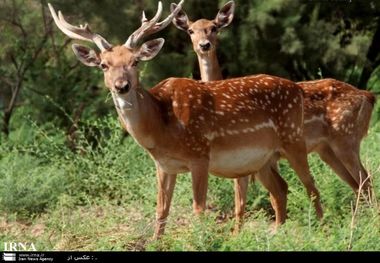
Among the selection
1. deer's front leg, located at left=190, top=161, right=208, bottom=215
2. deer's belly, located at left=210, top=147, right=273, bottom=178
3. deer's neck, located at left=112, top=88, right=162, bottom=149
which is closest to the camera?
deer's neck, located at left=112, top=88, right=162, bottom=149

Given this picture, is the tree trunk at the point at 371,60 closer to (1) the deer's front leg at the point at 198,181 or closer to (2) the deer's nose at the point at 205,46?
(2) the deer's nose at the point at 205,46

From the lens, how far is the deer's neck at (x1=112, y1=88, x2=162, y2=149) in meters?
7.03

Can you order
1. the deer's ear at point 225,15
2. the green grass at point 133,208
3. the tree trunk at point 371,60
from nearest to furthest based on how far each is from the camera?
the green grass at point 133,208
the deer's ear at point 225,15
the tree trunk at point 371,60

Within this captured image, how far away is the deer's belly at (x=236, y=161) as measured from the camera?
7.48 metres

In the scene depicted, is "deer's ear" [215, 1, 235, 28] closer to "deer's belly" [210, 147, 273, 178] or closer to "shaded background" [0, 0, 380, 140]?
"deer's belly" [210, 147, 273, 178]

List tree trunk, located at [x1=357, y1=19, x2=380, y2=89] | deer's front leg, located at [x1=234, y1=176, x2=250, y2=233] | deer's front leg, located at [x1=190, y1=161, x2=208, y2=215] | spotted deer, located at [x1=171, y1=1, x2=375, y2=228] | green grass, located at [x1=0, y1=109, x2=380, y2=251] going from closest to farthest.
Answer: green grass, located at [x1=0, y1=109, x2=380, y2=251] → deer's front leg, located at [x1=190, y1=161, x2=208, y2=215] → deer's front leg, located at [x1=234, y1=176, x2=250, y2=233] → spotted deer, located at [x1=171, y1=1, x2=375, y2=228] → tree trunk, located at [x1=357, y1=19, x2=380, y2=89]

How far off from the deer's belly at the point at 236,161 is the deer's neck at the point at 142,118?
570 mm

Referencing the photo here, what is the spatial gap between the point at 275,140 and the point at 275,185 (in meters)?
0.47

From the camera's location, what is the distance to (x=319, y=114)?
8.67 meters

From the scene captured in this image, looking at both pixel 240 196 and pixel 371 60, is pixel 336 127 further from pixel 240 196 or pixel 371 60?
pixel 371 60

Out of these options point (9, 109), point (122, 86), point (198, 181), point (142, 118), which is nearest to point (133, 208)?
point (198, 181)

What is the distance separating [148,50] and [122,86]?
710 mm

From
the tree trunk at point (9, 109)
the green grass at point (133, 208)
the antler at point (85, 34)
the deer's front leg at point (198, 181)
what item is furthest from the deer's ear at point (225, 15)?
the tree trunk at point (9, 109)

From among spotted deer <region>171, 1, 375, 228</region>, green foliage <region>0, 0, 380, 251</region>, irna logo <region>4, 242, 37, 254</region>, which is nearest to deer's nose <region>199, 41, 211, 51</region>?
spotted deer <region>171, 1, 375, 228</region>
